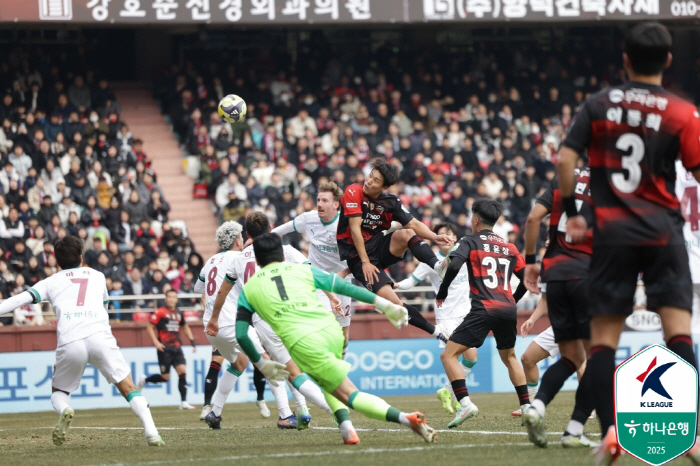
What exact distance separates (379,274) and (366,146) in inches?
490

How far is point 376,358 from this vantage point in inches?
746

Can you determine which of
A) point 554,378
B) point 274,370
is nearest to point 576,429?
point 554,378

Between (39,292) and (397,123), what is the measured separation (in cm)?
1639

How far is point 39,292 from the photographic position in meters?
9.09

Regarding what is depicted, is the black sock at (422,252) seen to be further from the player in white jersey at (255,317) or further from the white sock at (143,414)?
the white sock at (143,414)

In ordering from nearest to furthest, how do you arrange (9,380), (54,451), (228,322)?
(54,451) → (228,322) → (9,380)

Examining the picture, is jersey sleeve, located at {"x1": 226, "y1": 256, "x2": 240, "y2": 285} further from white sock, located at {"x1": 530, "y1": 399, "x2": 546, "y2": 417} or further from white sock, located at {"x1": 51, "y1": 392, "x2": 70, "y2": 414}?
white sock, located at {"x1": 530, "y1": 399, "x2": 546, "y2": 417}

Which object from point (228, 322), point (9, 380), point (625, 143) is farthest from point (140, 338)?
point (625, 143)

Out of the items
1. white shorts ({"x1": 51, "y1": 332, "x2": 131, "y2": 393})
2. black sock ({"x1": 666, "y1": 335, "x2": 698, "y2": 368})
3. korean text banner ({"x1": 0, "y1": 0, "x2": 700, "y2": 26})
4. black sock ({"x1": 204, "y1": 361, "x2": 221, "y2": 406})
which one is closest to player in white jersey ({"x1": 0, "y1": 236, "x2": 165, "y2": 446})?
white shorts ({"x1": 51, "y1": 332, "x2": 131, "y2": 393})

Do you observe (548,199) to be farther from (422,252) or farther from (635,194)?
(422,252)

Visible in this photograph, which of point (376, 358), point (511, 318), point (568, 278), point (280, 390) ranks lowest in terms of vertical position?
point (376, 358)

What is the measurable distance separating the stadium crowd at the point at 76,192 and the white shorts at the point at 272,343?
333 inches

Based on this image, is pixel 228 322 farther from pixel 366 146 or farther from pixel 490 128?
pixel 490 128

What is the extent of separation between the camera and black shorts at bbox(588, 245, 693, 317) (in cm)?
579
